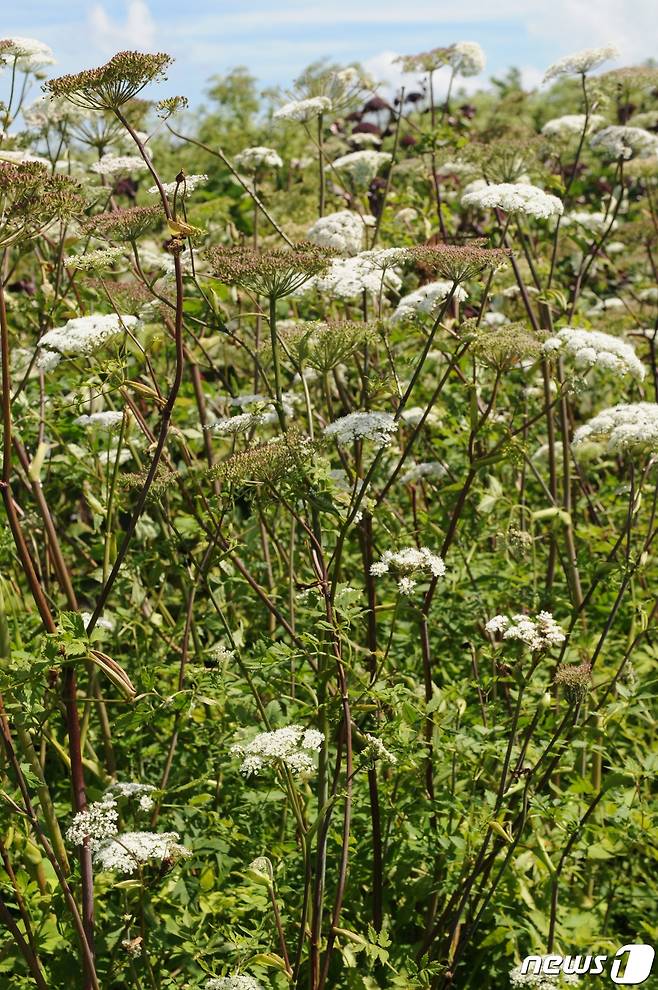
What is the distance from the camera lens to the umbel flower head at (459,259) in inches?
137

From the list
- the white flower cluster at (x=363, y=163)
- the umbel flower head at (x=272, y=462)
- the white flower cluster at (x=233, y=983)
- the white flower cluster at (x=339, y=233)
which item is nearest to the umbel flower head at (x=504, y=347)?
the umbel flower head at (x=272, y=462)

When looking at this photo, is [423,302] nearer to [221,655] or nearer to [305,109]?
[221,655]

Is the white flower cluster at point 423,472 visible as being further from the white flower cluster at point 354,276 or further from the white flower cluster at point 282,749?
the white flower cluster at point 282,749

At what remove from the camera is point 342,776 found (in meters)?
3.90

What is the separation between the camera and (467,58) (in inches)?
271

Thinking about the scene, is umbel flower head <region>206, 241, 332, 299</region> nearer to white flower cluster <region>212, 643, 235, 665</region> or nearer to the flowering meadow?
the flowering meadow

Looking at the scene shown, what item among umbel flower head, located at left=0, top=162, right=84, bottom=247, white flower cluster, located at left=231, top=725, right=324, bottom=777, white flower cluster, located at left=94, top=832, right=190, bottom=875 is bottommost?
white flower cluster, located at left=94, top=832, right=190, bottom=875

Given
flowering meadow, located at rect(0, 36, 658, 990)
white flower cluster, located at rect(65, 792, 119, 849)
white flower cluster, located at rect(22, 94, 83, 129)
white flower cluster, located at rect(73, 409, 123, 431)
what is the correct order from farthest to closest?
1. white flower cluster, located at rect(22, 94, 83, 129)
2. white flower cluster, located at rect(73, 409, 123, 431)
3. flowering meadow, located at rect(0, 36, 658, 990)
4. white flower cluster, located at rect(65, 792, 119, 849)

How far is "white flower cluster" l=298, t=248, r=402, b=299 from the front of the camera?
3994mm

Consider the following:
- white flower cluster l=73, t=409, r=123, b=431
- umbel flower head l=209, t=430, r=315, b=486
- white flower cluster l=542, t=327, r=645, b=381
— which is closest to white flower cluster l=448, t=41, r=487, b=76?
white flower cluster l=542, t=327, r=645, b=381

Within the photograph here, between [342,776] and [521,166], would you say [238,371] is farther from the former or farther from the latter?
[342,776]

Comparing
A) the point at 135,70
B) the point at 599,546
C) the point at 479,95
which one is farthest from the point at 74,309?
the point at 479,95

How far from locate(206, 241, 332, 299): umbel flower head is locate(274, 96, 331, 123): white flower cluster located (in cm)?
249

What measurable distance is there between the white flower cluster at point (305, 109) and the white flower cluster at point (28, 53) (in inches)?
49.4
